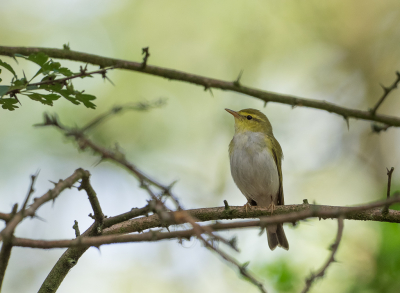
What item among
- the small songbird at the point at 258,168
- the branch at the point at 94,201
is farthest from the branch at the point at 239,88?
the small songbird at the point at 258,168

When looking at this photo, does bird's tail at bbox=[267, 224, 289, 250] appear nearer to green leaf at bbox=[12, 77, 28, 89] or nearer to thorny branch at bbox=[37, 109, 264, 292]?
green leaf at bbox=[12, 77, 28, 89]

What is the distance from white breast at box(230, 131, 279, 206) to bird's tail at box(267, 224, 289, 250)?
0.59 m

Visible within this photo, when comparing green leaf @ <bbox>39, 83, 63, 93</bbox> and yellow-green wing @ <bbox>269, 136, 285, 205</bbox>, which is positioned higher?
yellow-green wing @ <bbox>269, 136, 285, 205</bbox>

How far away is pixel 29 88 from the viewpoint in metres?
2.82

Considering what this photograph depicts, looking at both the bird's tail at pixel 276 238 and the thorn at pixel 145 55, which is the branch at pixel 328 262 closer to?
the thorn at pixel 145 55

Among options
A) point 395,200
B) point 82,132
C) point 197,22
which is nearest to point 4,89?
point 82,132

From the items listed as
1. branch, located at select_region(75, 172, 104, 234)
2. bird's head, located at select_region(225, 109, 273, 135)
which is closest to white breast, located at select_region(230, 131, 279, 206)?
bird's head, located at select_region(225, 109, 273, 135)

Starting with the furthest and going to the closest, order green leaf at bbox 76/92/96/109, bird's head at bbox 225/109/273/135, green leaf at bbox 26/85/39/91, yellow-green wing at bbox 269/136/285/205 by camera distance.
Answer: bird's head at bbox 225/109/273/135 < yellow-green wing at bbox 269/136/285/205 < green leaf at bbox 76/92/96/109 < green leaf at bbox 26/85/39/91

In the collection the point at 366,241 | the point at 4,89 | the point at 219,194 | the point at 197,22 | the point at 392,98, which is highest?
the point at 197,22

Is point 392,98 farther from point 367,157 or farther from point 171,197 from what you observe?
point 171,197

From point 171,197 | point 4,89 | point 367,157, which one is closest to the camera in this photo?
point 171,197

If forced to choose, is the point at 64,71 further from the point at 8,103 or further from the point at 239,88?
the point at 239,88

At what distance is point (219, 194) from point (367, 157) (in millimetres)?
4076

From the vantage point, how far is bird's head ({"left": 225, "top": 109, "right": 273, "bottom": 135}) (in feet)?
24.1
